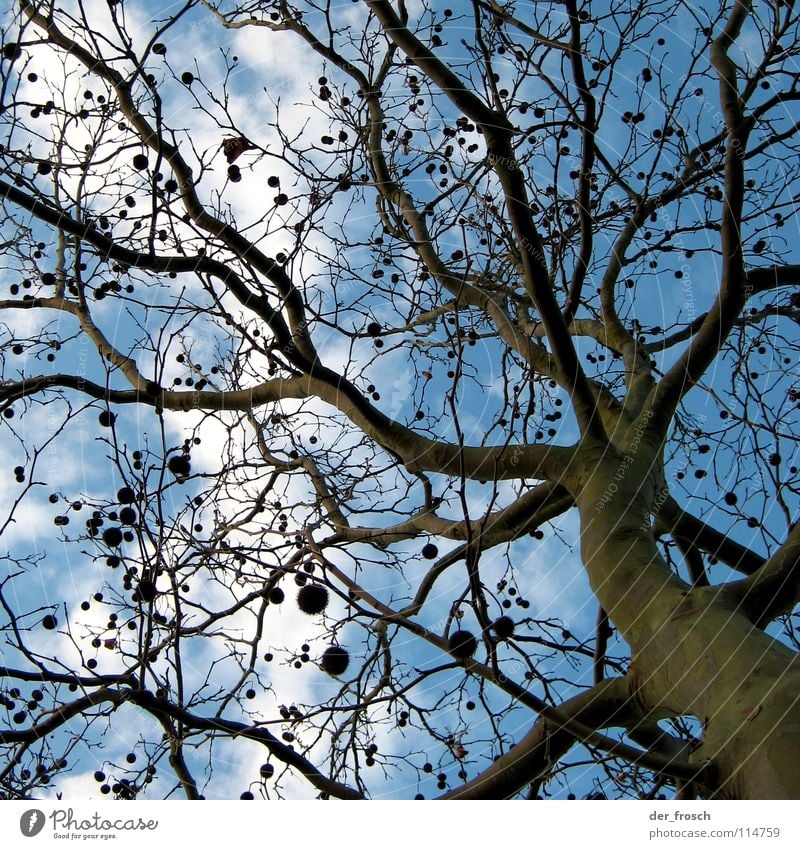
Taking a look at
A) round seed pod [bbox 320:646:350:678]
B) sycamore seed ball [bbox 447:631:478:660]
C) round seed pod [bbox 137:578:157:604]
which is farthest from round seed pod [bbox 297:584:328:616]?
round seed pod [bbox 137:578:157:604]

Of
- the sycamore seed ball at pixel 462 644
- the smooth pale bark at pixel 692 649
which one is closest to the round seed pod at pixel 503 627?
the sycamore seed ball at pixel 462 644

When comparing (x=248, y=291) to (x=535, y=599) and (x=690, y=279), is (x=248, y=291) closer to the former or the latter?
(x=535, y=599)

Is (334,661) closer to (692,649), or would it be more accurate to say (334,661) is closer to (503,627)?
(503,627)

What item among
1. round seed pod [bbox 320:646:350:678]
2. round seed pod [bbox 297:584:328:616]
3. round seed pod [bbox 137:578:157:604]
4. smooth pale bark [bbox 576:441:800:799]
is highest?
round seed pod [bbox 297:584:328:616]

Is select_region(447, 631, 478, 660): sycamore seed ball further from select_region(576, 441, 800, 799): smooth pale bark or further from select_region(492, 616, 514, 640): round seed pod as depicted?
select_region(576, 441, 800, 799): smooth pale bark

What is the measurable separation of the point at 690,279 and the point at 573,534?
1.90m

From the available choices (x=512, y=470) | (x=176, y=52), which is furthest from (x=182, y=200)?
(x=512, y=470)

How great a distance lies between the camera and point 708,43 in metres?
4.32
